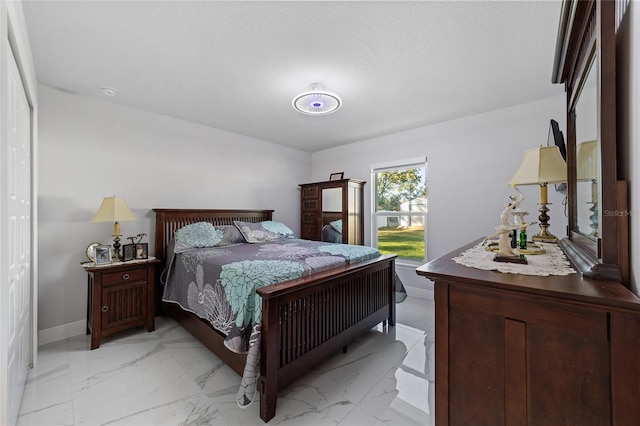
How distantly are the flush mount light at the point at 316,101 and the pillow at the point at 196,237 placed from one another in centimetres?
178

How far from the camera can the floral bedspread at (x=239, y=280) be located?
1.70 metres

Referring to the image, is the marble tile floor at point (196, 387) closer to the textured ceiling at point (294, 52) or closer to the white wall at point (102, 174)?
the white wall at point (102, 174)

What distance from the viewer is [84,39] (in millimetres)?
1899

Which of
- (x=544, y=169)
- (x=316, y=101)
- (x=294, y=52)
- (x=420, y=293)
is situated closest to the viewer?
(x=544, y=169)

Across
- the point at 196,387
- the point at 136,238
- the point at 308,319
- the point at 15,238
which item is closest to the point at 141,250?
the point at 136,238

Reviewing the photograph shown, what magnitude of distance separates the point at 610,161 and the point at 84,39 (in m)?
2.95

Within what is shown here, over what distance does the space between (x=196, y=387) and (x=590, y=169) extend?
8.30 ft

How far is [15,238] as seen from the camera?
1.58m

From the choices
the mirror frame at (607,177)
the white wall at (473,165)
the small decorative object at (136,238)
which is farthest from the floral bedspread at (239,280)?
the mirror frame at (607,177)

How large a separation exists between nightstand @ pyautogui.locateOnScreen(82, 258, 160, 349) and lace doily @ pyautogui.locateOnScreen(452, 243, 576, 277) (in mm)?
2904

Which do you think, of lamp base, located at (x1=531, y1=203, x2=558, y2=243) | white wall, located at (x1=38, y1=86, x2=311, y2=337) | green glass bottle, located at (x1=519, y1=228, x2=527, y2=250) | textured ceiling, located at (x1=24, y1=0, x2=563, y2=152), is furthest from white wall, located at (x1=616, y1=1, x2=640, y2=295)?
white wall, located at (x1=38, y1=86, x2=311, y2=337)

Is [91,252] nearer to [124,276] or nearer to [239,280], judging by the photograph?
[124,276]

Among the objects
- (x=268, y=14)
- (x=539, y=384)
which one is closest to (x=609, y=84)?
(x=539, y=384)

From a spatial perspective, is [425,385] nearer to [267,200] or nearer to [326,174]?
[267,200]
